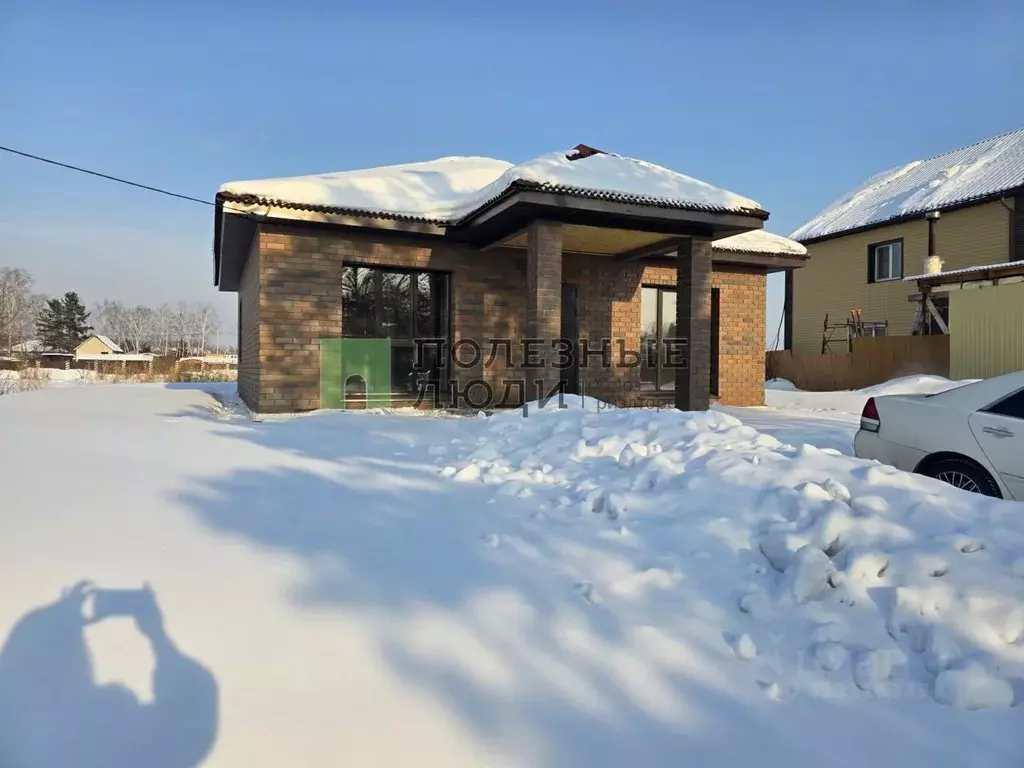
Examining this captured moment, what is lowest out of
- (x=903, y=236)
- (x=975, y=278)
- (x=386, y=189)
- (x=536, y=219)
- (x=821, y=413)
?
(x=821, y=413)

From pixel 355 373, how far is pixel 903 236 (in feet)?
60.0

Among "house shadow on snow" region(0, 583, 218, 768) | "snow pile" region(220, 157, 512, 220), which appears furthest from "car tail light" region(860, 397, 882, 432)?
"snow pile" region(220, 157, 512, 220)

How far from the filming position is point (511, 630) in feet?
7.91

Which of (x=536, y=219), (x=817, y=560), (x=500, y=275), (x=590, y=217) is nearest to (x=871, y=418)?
(x=817, y=560)

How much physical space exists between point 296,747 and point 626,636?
1275 mm

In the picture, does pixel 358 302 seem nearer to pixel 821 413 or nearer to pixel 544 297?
pixel 544 297

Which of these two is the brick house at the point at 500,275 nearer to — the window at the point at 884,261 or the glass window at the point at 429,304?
the glass window at the point at 429,304

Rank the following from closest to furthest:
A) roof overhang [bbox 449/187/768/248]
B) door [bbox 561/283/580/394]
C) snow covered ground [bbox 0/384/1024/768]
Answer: snow covered ground [bbox 0/384/1024/768], roof overhang [bbox 449/187/768/248], door [bbox 561/283/580/394]

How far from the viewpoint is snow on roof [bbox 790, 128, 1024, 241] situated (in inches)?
665

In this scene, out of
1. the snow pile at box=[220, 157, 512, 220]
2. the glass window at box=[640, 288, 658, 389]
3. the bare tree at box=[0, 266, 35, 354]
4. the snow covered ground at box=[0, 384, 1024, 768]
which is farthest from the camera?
the bare tree at box=[0, 266, 35, 354]

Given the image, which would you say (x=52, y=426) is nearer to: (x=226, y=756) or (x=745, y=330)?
(x=226, y=756)

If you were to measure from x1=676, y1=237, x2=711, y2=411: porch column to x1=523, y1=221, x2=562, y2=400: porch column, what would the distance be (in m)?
2.44

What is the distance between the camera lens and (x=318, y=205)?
8.63 metres

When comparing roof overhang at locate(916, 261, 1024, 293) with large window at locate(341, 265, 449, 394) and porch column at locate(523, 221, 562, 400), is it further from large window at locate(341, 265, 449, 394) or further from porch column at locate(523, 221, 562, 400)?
large window at locate(341, 265, 449, 394)
